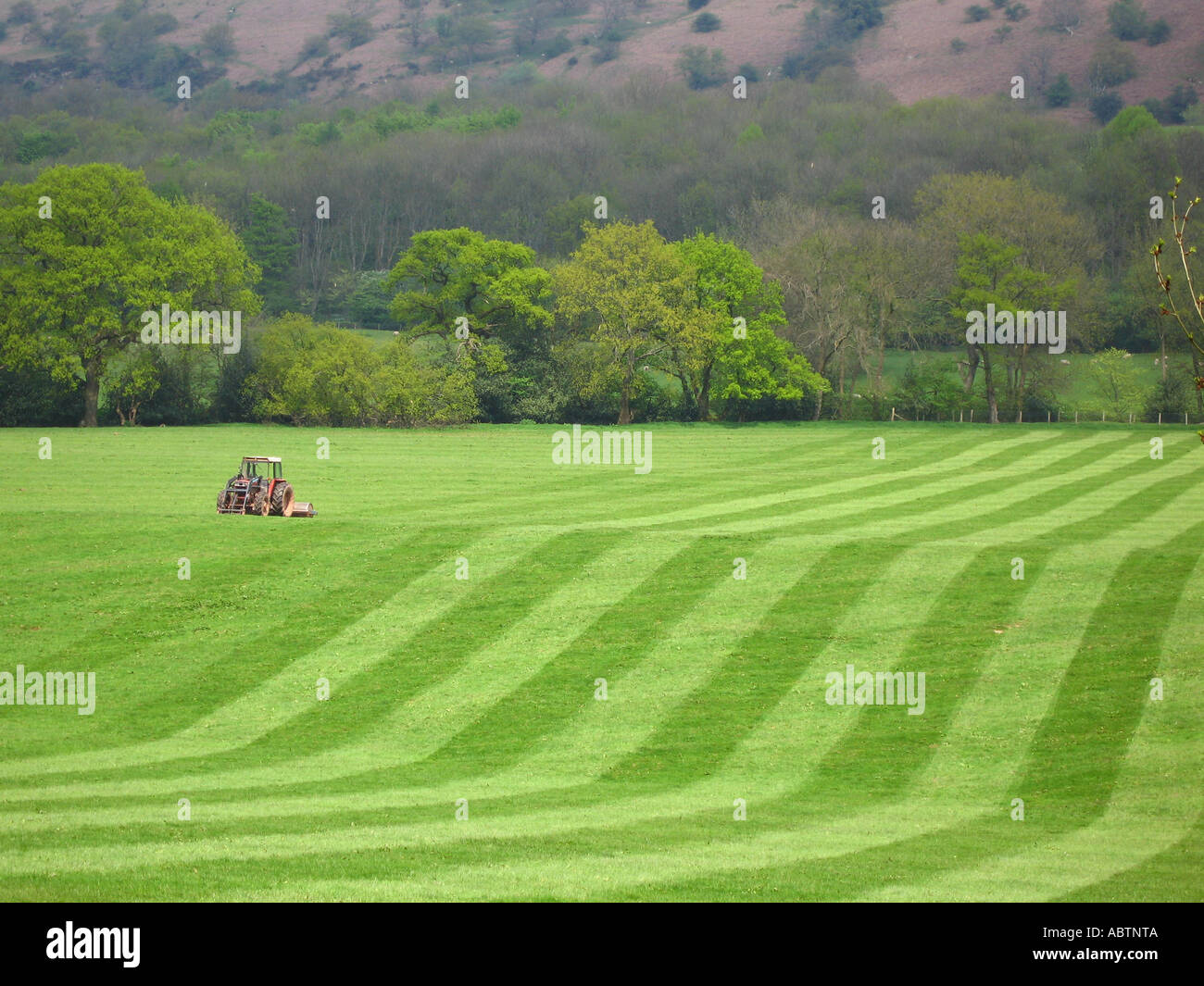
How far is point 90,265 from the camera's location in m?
86.2

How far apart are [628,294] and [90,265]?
1395 inches

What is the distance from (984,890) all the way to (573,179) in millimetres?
172706

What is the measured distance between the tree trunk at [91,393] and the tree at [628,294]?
103 ft

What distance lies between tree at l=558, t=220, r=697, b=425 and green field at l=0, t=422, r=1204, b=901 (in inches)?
1620

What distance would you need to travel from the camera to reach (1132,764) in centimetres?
2584

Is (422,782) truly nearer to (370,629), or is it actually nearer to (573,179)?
(370,629)

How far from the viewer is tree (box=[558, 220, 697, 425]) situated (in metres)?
94.7

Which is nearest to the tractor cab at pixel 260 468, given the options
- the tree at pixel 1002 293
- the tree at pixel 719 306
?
the tree at pixel 719 306

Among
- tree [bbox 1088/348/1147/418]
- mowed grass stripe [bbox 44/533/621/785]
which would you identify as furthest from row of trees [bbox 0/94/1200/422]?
mowed grass stripe [bbox 44/533/621/785]

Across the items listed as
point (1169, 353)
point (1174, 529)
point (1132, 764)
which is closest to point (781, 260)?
point (1169, 353)

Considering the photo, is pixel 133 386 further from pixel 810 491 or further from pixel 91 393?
pixel 810 491

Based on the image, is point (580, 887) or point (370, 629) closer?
point (580, 887)

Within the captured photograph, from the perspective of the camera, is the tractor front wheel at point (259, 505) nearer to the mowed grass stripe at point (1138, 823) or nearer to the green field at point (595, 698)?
the green field at point (595, 698)

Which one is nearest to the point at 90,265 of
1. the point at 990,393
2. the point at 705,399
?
the point at 705,399
